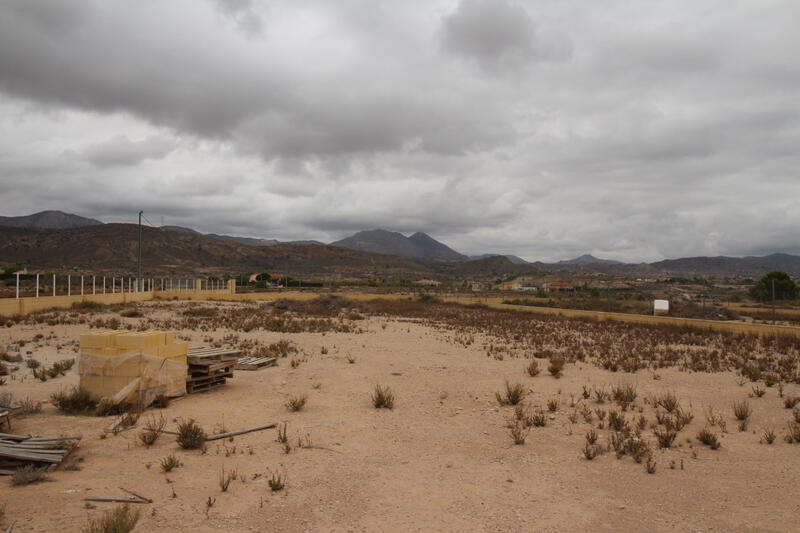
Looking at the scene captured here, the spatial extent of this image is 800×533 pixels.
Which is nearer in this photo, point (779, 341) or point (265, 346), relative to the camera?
point (265, 346)

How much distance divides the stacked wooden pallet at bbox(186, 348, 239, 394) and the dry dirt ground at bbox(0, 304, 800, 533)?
31 cm

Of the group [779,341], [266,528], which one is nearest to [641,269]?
[779,341]

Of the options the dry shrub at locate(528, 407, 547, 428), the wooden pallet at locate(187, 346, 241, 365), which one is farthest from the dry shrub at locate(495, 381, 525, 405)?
the wooden pallet at locate(187, 346, 241, 365)

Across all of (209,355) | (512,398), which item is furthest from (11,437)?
(512,398)

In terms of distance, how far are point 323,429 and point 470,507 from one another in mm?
Result: 3410

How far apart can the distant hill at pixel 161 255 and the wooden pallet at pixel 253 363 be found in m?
72.2

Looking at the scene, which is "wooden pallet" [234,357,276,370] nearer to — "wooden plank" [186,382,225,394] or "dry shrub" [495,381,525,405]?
"wooden plank" [186,382,225,394]

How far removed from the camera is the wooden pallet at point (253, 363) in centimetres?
1347

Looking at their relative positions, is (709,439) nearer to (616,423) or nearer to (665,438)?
(665,438)

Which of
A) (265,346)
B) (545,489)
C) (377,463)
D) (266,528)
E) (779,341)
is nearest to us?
(266,528)

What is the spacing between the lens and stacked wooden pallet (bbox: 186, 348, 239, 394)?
10.5 meters

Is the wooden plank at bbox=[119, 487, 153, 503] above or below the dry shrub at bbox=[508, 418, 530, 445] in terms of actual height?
above

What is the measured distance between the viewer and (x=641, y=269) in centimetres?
14350

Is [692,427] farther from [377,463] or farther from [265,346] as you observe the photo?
[265,346]
